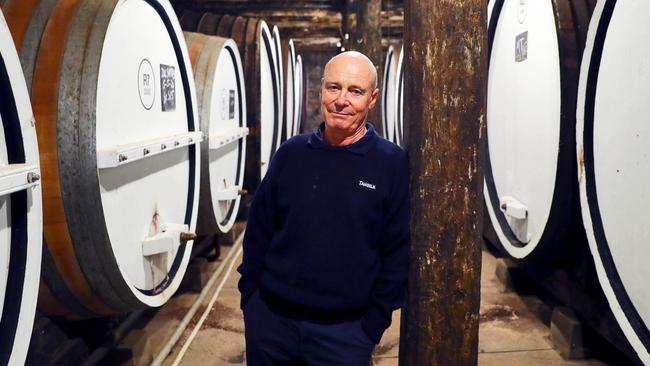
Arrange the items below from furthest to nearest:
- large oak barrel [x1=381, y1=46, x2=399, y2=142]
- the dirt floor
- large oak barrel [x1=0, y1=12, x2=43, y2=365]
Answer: large oak barrel [x1=381, y1=46, x2=399, y2=142] → the dirt floor → large oak barrel [x1=0, y1=12, x2=43, y2=365]

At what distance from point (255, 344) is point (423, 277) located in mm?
558

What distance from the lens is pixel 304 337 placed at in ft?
5.32

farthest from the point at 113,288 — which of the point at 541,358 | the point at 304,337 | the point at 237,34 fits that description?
the point at 237,34

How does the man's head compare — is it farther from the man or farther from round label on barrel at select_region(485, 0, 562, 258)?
round label on barrel at select_region(485, 0, 562, 258)

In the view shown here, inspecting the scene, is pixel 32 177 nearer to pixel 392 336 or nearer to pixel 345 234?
pixel 345 234

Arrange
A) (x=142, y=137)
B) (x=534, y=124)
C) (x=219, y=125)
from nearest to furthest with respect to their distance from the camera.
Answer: (x=142, y=137), (x=534, y=124), (x=219, y=125)

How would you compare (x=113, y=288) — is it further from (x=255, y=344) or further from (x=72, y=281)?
(x=255, y=344)

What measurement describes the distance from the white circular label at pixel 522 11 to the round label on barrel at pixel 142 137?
1675 millimetres

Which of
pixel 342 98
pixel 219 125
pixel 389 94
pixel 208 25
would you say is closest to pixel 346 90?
pixel 342 98

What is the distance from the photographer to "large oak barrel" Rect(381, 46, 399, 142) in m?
7.48

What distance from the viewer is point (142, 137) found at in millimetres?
2062

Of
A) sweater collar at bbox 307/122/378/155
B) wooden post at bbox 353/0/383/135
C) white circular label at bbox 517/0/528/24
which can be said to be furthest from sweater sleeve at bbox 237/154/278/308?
wooden post at bbox 353/0/383/135

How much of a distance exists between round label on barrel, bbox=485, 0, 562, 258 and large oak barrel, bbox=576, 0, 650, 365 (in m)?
0.34

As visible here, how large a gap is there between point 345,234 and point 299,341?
346 mm
